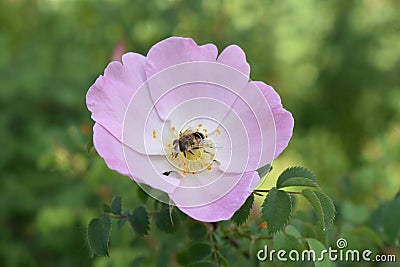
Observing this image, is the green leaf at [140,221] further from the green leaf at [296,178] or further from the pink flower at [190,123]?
the green leaf at [296,178]

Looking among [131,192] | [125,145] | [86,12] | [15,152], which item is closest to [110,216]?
[125,145]

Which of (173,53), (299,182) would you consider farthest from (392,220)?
(173,53)

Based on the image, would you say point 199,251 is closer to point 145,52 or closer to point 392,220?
point 392,220

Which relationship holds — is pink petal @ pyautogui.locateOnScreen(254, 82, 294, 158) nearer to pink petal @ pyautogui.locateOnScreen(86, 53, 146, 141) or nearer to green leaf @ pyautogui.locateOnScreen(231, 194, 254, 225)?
green leaf @ pyautogui.locateOnScreen(231, 194, 254, 225)

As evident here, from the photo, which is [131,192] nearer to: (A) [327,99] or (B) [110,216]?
(B) [110,216]

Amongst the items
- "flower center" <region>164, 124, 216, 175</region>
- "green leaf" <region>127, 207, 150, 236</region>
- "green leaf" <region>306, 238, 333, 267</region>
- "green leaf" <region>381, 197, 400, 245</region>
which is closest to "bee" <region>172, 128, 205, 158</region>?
"flower center" <region>164, 124, 216, 175</region>
